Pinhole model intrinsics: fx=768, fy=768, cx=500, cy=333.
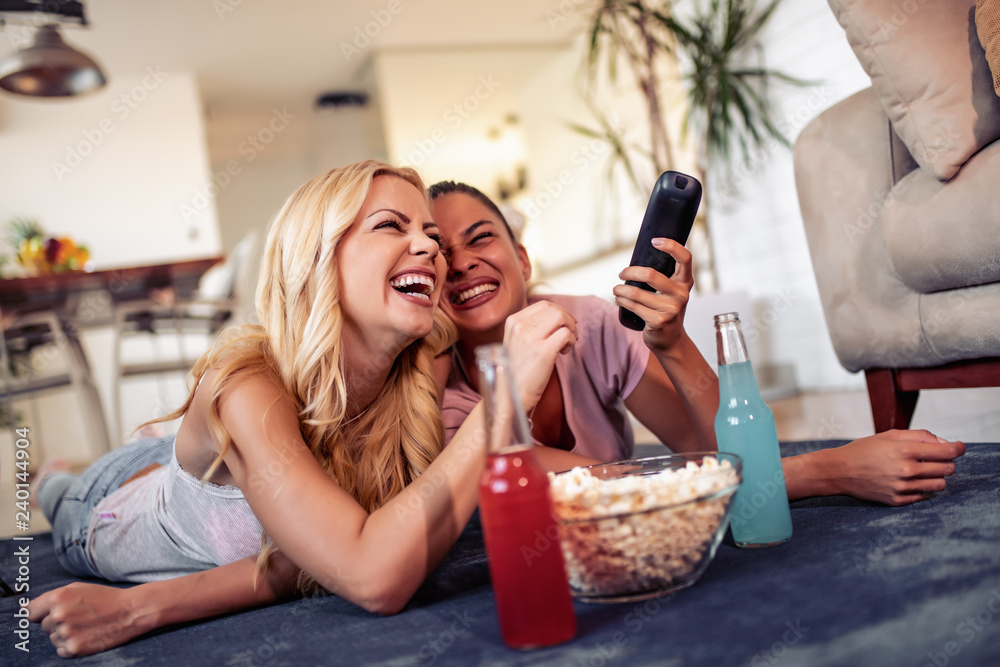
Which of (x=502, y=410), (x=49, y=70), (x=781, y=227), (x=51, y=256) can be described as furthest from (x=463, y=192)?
(x=51, y=256)

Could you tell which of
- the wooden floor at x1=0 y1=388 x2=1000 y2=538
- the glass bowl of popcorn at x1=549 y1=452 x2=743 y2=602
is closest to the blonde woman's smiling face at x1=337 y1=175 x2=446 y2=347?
the glass bowl of popcorn at x1=549 y1=452 x2=743 y2=602

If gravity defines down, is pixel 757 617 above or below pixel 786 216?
Result: below

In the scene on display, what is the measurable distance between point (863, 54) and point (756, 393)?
833 millimetres

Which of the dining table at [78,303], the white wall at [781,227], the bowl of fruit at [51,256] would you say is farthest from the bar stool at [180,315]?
the white wall at [781,227]

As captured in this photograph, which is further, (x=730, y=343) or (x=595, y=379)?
(x=595, y=379)

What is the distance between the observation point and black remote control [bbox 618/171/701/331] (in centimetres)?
95

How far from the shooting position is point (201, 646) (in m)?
0.87

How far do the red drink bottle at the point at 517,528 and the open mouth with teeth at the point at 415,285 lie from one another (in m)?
0.48

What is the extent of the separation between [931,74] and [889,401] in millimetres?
585

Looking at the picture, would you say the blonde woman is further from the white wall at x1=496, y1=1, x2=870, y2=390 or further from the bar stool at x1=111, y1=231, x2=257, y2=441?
the bar stool at x1=111, y1=231, x2=257, y2=441

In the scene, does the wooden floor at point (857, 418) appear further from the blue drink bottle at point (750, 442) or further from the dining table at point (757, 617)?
the blue drink bottle at point (750, 442)

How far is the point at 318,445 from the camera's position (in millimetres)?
1059

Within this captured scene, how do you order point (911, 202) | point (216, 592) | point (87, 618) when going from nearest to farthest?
point (87, 618) < point (216, 592) < point (911, 202)

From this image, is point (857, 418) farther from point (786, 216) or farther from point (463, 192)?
point (463, 192)
